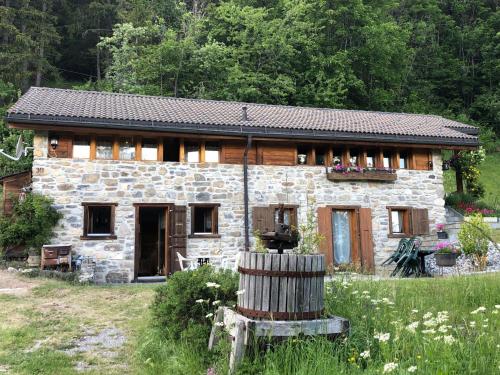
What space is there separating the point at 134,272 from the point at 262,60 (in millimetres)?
17049

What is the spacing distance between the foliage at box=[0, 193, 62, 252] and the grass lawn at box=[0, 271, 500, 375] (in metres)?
2.97

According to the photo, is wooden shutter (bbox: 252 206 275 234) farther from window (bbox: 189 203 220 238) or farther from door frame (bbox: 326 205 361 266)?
door frame (bbox: 326 205 361 266)

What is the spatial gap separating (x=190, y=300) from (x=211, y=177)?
7.66 m

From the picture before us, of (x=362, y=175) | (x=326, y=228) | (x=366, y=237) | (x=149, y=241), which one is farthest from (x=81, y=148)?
(x=366, y=237)

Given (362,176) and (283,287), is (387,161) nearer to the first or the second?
(362,176)

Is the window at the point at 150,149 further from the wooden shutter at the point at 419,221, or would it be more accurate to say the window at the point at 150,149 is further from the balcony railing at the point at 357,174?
the wooden shutter at the point at 419,221

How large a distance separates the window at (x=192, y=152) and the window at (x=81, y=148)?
99.9 inches

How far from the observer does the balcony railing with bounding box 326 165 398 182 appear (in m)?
13.0

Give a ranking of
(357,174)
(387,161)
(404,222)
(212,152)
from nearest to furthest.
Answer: (212,152)
(357,174)
(404,222)
(387,161)

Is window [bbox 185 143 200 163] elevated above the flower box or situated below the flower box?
above

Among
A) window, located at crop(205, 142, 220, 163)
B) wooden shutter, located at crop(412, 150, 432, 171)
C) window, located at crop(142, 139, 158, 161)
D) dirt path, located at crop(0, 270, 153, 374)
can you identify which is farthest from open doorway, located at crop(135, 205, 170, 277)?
wooden shutter, located at crop(412, 150, 432, 171)

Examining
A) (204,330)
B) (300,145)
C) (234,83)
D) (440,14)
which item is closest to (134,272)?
(300,145)

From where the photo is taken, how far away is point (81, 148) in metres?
11.4

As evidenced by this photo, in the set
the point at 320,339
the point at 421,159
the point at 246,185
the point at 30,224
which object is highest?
the point at 421,159
